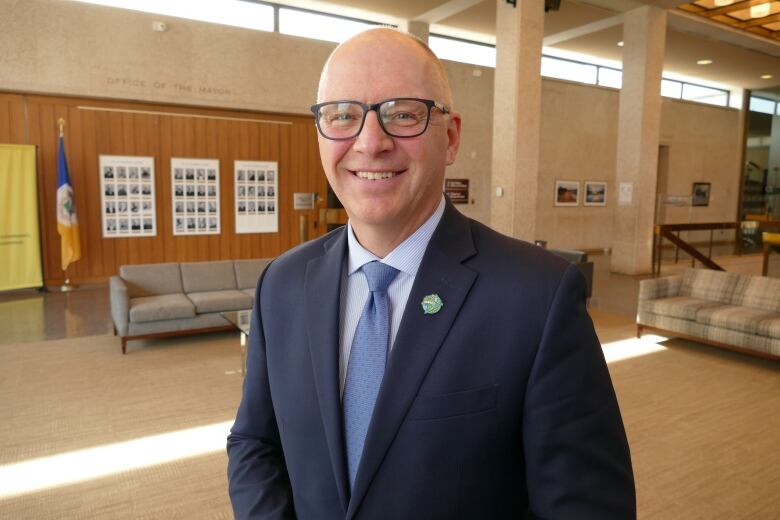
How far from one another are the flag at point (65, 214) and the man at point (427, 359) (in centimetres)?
914

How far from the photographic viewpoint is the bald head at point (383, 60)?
1.07 meters

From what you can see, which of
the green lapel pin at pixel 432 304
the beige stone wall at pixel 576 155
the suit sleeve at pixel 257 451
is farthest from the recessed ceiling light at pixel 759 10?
the suit sleeve at pixel 257 451

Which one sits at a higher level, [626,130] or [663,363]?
[626,130]

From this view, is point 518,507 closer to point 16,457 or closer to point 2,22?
point 16,457

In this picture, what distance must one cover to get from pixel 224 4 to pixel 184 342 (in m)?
7.06

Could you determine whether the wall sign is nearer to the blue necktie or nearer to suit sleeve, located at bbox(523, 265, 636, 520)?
the blue necktie

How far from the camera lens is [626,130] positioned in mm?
11680

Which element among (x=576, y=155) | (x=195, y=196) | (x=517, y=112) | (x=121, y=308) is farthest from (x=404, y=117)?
(x=576, y=155)

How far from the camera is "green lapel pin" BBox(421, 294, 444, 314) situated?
3.59 feet

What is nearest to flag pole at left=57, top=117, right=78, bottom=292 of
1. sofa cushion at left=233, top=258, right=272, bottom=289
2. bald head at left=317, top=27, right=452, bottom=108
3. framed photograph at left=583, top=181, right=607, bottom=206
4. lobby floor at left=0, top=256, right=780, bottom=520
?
lobby floor at left=0, top=256, right=780, bottom=520

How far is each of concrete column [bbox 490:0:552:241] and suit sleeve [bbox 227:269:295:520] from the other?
870 centimetres

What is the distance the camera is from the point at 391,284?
1211 millimetres

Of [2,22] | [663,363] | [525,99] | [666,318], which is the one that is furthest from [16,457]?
[525,99]

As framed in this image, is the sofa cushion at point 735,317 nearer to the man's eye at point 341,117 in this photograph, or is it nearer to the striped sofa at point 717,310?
the striped sofa at point 717,310
